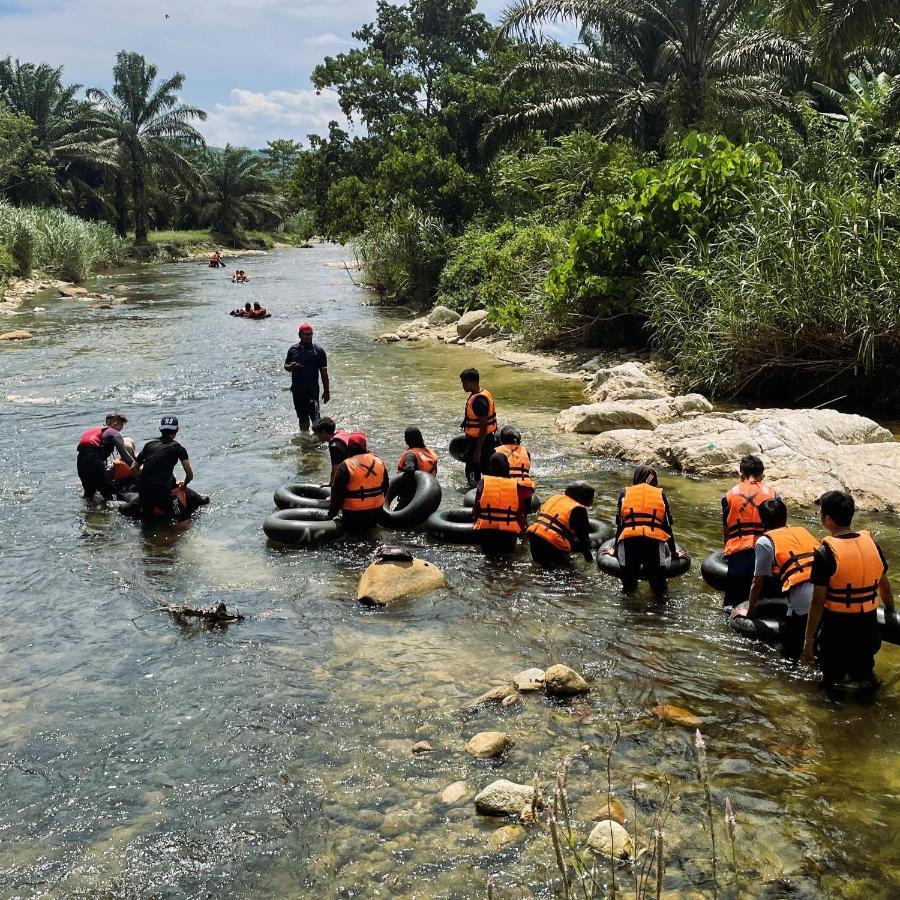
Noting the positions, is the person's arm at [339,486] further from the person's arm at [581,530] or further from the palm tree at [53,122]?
the palm tree at [53,122]

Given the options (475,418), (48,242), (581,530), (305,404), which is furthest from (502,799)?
(48,242)

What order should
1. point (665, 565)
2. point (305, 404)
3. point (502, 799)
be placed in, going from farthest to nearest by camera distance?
point (305, 404), point (665, 565), point (502, 799)

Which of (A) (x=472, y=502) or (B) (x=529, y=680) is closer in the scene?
(B) (x=529, y=680)

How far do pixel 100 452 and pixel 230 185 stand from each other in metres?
62.3

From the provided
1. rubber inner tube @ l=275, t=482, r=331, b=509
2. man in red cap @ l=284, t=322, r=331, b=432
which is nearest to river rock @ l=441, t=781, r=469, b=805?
rubber inner tube @ l=275, t=482, r=331, b=509

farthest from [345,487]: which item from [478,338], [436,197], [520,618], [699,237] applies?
[436,197]

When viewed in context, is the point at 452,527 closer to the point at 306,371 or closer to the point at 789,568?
the point at 789,568

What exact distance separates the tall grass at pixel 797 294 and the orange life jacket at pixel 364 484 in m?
7.75

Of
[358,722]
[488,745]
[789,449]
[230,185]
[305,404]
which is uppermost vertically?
[230,185]

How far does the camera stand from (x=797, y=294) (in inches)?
562

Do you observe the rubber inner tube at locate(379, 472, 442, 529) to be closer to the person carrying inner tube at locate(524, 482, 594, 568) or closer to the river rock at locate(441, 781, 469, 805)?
the person carrying inner tube at locate(524, 482, 594, 568)

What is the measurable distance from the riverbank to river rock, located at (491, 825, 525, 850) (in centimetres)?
694

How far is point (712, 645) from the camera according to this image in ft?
24.2

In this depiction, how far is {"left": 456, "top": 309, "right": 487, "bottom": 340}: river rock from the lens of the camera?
24.4 metres
